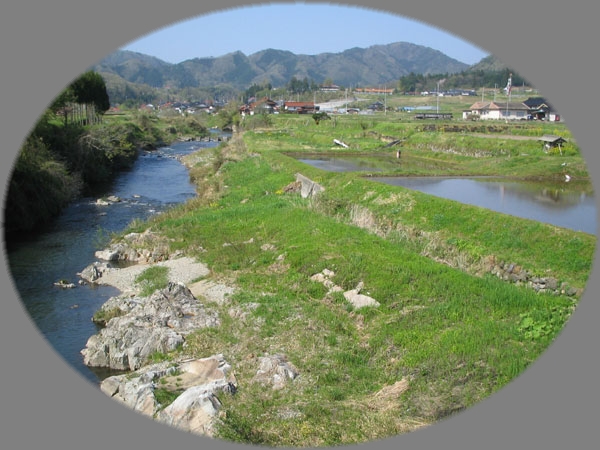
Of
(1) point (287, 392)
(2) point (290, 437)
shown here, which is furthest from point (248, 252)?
(2) point (290, 437)

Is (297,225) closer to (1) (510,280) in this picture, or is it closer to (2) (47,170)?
(1) (510,280)

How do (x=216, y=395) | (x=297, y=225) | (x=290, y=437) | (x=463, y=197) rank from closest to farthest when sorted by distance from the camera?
(x=290, y=437)
(x=216, y=395)
(x=297, y=225)
(x=463, y=197)

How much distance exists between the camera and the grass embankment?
7.04 meters

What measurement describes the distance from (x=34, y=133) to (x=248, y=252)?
42.2 ft

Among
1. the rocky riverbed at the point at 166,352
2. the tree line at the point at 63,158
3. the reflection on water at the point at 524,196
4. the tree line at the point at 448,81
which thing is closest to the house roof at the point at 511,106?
the reflection on water at the point at 524,196

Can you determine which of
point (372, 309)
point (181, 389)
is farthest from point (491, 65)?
point (181, 389)

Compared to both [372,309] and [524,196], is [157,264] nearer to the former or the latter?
[372,309]

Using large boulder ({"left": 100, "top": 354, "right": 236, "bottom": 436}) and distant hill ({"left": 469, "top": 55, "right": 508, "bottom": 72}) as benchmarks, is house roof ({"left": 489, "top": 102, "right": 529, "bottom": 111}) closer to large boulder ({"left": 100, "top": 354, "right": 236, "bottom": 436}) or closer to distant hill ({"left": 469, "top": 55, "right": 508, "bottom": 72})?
distant hill ({"left": 469, "top": 55, "right": 508, "bottom": 72})

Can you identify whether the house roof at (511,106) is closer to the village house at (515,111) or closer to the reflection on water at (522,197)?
the village house at (515,111)

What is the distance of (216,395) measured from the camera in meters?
7.46

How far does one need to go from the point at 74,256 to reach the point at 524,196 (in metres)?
14.9

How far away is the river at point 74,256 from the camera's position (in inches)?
429

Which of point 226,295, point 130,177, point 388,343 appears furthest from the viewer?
point 130,177

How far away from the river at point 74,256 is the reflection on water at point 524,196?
1050 centimetres
